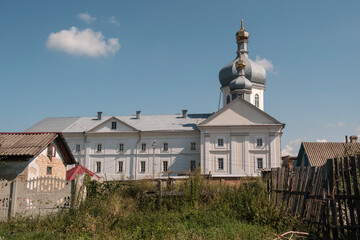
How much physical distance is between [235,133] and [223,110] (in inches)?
112

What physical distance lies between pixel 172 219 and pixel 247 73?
134ft

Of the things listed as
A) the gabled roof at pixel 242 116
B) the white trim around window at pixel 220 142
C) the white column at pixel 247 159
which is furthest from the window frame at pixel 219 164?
the gabled roof at pixel 242 116

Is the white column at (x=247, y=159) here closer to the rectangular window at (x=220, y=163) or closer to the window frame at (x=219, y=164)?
the window frame at (x=219, y=164)

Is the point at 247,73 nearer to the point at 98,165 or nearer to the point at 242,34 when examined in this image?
the point at 242,34

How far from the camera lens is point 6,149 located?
14883 millimetres

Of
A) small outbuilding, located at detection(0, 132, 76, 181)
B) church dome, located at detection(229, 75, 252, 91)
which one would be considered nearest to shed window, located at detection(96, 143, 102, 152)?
church dome, located at detection(229, 75, 252, 91)

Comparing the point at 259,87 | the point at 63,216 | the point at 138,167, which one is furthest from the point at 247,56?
the point at 63,216

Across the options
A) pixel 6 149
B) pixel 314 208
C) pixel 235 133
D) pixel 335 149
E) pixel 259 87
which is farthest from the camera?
pixel 259 87

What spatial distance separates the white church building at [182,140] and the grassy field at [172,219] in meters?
23.0

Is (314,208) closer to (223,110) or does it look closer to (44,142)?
(44,142)

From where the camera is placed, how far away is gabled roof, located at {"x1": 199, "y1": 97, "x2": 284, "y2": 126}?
3866 cm

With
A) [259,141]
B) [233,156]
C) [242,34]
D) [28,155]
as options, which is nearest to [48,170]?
[28,155]

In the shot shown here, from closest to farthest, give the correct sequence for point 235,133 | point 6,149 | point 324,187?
1. point 324,187
2. point 6,149
3. point 235,133

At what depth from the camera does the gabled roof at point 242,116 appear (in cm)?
3866
